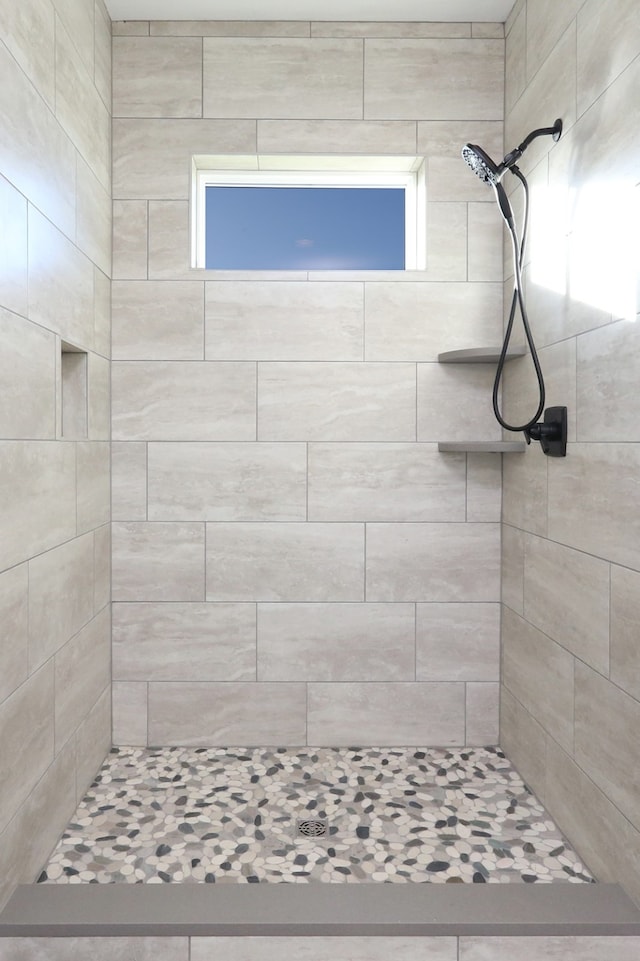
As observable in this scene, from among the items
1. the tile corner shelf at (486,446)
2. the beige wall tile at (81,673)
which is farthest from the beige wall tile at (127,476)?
the tile corner shelf at (486,446)

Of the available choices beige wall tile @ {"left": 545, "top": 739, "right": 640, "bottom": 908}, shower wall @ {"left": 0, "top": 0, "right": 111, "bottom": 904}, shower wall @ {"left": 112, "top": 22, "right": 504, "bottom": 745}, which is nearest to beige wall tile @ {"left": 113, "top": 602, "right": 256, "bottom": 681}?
shower wall @ {"left": 112, "top": 22, "right": 504, "bottom": 745}

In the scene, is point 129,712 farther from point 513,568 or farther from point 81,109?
point 81,109

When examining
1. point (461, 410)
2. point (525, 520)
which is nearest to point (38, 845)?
point (525, 520)

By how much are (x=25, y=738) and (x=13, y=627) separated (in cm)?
29

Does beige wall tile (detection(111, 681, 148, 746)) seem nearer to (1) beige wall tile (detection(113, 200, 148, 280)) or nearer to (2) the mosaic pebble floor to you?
(2) the mosaic pebble floor

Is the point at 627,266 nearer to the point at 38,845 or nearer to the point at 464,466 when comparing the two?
the point at 464,466

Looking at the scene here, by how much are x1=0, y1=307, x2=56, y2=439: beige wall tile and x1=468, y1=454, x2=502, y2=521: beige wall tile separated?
1348mm

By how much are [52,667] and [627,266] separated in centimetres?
175

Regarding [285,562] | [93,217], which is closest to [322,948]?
[285,562]

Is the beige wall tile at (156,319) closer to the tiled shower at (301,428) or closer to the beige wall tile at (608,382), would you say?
the tiled shower at (301,428)

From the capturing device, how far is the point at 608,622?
5.18ft

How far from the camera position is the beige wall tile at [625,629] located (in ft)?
4.77

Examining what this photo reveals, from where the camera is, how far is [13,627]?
149 centimetres

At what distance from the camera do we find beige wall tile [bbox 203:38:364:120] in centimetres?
228
